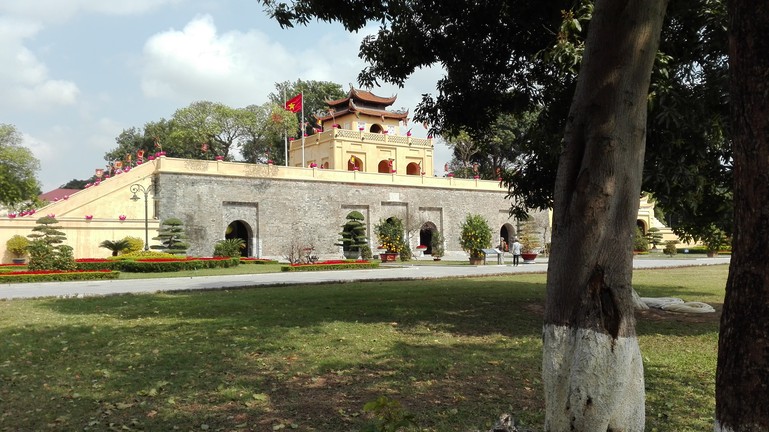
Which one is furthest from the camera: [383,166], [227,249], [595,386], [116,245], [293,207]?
[383,166]

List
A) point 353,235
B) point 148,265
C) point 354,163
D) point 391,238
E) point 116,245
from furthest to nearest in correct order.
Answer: point 354,163 → point 391,238 → point 353,235 → point 116,245 → point 148,265

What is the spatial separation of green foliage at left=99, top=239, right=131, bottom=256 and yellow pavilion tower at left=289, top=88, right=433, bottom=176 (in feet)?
50.9

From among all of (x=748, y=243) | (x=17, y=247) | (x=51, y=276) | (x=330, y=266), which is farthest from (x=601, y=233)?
(x=17, y=247)

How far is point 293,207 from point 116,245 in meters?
10.2

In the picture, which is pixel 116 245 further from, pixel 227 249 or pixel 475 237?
pixel 475 237

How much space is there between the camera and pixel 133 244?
1143 inches

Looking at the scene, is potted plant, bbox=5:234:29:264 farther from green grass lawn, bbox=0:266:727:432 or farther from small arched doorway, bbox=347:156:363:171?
small arched doorway, bbox=347:156:363:171

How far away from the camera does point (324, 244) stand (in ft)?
119

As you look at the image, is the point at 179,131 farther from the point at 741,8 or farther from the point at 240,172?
the point at 741,8

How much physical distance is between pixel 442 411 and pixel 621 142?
227 centimetres

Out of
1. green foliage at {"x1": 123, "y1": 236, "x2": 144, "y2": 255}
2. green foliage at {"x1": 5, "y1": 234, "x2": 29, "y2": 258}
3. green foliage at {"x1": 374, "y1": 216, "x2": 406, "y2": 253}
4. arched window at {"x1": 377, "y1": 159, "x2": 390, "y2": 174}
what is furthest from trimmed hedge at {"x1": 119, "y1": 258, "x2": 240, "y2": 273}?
arched window at {"x1": 377, "y1": 159, "x2": 390, "y2": 174}

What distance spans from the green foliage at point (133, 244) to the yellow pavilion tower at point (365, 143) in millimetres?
14762

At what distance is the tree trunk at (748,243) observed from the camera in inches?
78.7

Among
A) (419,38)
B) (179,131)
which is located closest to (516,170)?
(419,38)
